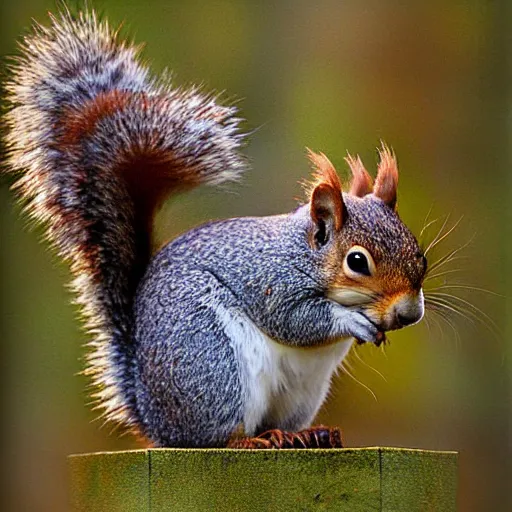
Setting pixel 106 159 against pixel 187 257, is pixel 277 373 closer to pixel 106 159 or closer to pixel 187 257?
pixel 187 257

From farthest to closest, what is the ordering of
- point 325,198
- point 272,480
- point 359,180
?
point 359,180
point 325,198
point 272,480

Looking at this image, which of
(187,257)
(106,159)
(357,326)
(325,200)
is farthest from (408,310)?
(106,159)

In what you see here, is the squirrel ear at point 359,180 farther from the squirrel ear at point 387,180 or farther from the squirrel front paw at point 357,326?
the squirrel front paw at point 357,326

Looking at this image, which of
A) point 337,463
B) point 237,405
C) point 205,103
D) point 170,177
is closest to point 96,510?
point 237,405

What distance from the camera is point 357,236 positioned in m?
1.60

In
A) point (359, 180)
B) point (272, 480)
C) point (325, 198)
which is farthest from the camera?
point (359, 180)

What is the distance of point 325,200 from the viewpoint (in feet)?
5.31

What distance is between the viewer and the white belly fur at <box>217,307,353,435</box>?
162cm

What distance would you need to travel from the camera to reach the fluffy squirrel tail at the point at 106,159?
69.2 inches

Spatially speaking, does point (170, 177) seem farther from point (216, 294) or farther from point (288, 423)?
point (288, 423)

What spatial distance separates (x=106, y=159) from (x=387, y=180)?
422 millimetres

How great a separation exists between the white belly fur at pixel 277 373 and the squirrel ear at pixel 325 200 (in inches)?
6.2

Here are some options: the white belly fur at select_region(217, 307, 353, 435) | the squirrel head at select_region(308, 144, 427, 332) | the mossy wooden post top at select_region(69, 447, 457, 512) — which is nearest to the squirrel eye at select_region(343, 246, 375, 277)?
the squirrel head at select_region(308, 144, 427, 332)

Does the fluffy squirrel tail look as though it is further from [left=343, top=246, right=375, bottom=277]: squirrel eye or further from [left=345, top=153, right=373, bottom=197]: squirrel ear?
[left=343, top=246, right=375, bottom=277]: squirrel eye
